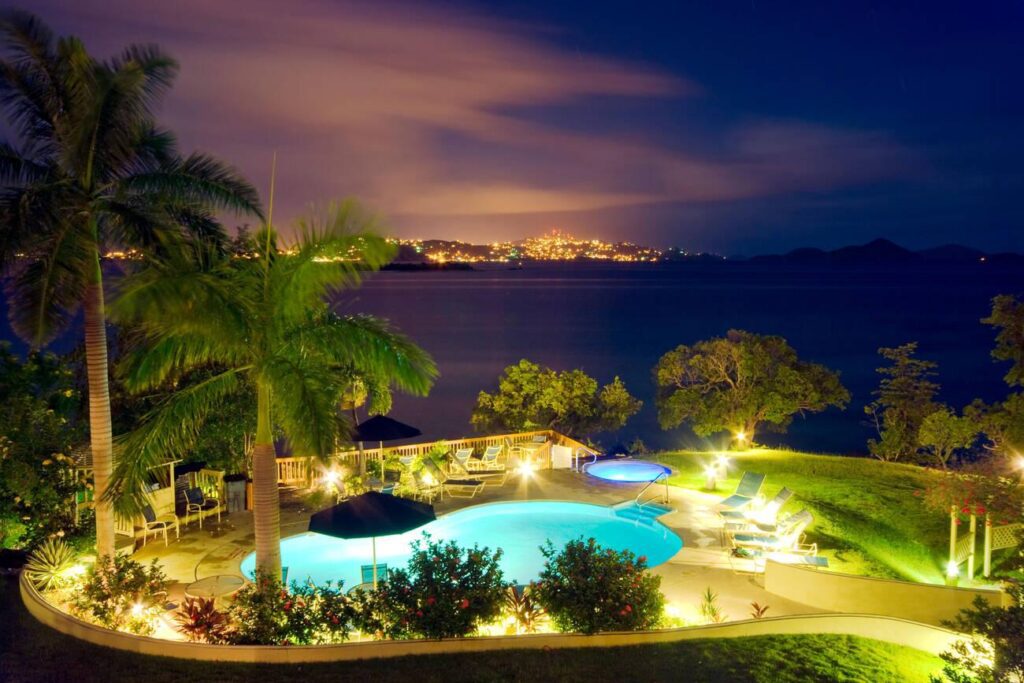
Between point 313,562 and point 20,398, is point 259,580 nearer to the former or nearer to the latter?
point 313,562

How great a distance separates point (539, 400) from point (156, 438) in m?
16.8

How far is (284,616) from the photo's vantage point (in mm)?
6586

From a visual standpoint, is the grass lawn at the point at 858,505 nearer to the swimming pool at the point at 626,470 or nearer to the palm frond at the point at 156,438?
the swimming pool at the point at 626,470

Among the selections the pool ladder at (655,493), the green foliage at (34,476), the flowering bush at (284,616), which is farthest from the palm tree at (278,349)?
the pool ladder at (655,493)

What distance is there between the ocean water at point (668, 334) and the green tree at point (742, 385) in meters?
10.9

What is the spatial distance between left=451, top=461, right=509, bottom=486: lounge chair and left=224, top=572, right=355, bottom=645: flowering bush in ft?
23.6

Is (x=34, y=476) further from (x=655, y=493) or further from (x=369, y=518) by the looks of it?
(x=655, y=493)

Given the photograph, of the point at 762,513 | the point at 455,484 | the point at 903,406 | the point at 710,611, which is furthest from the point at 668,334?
the point at 710,611

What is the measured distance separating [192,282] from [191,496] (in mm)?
6239

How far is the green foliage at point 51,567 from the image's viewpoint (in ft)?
25.5

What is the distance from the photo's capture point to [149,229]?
23.7 ft

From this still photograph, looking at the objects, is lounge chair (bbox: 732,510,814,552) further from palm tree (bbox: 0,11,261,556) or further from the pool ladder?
palm tree (bbox: 0,11,261,556)

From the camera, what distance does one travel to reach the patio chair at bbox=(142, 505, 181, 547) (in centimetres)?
992

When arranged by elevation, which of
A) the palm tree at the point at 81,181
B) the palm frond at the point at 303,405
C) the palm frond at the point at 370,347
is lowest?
the palm frond at the point at 303,405
